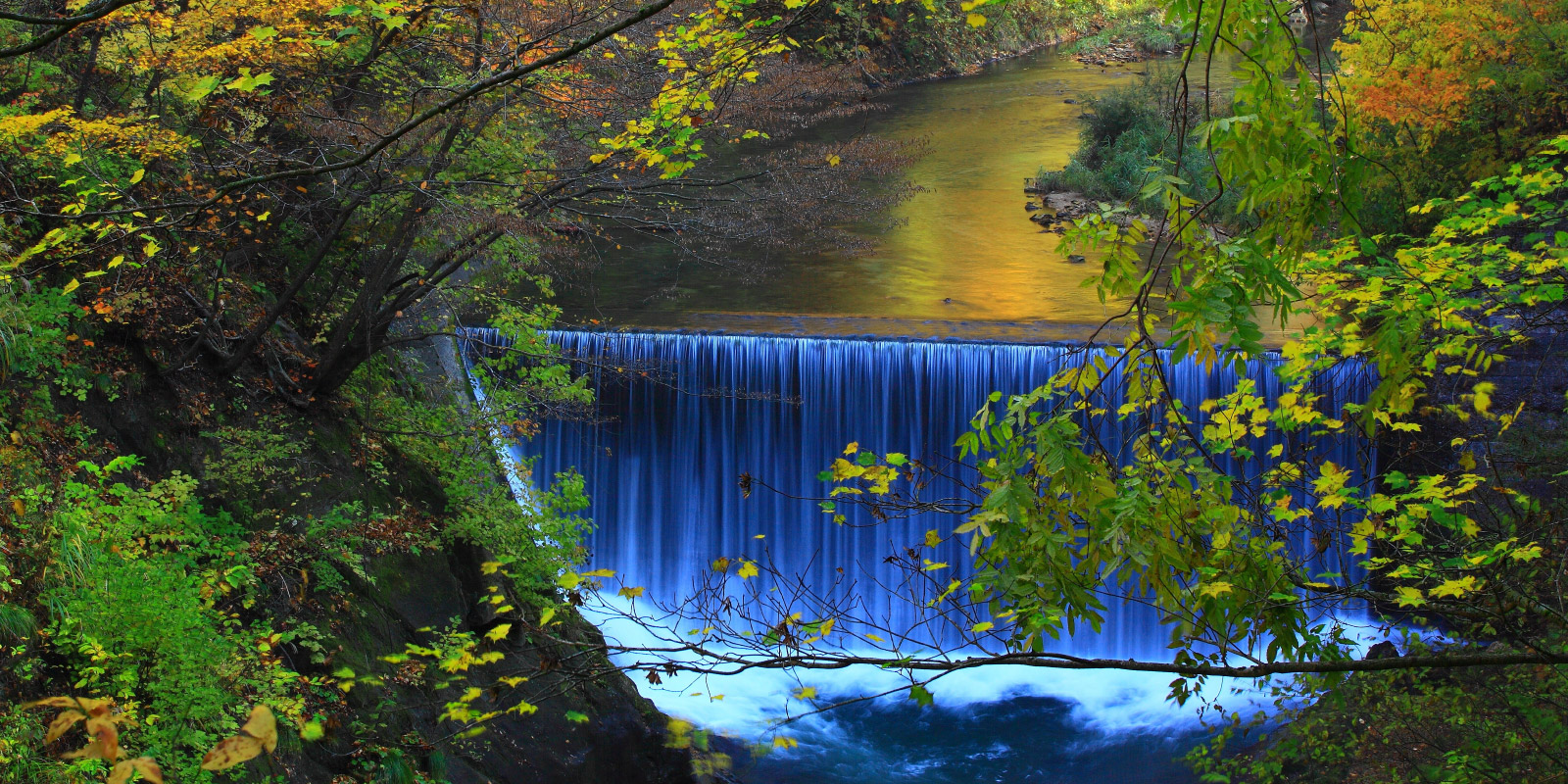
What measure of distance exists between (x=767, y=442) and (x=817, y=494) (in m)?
0.82

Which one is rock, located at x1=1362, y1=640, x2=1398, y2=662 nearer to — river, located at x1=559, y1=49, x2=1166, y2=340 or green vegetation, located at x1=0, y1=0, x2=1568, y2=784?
green vegetation, located at x1=0, y1=0, x2=1568, y2=784

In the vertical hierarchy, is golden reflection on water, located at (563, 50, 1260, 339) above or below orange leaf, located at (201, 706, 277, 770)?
above

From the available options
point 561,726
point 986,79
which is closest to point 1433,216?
point 561,726

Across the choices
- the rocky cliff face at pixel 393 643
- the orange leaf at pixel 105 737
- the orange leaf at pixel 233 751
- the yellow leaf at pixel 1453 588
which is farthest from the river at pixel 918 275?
the orange leaf at pixel 105 737

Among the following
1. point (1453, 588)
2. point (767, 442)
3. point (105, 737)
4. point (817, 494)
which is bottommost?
point (817, 494)

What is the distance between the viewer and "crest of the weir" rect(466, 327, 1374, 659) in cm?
1102

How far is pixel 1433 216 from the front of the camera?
10648 mm

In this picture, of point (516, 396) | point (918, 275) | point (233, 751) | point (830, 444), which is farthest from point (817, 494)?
point (233, 751)

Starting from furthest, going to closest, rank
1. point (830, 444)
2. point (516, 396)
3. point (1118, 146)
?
point (1118, 146) < point (830, 444) < point (516, 396)

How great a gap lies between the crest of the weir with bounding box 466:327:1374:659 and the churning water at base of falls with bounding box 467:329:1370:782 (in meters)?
0.02

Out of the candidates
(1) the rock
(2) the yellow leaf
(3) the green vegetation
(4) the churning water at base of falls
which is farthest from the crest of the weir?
(2) the yellow leaf

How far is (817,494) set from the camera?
454 inches

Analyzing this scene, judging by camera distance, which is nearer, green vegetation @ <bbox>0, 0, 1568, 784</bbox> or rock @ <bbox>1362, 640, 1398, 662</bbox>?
green vegetation @ <bbox>0, 0, 1568, 784</bbox>

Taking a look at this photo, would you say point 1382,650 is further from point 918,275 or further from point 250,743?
point 918,275
